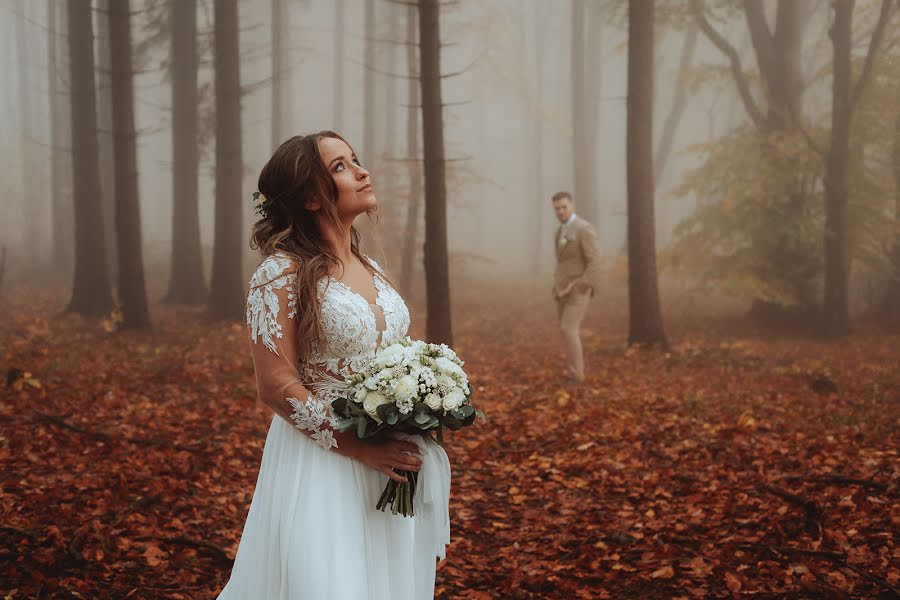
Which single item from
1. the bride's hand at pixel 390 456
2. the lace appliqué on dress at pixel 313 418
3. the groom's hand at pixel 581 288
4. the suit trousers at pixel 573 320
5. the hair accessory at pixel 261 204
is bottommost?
the suit trousers at pixel 573 320

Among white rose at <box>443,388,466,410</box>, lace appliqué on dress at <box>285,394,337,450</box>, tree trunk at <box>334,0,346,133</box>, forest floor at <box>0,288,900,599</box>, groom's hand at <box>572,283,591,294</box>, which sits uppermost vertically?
tree trunk at <box>334,0,346,133</box>

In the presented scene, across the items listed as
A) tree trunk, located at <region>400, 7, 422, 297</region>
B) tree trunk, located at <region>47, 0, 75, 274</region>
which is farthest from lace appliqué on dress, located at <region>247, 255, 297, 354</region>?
tree trunk, located at <region>47, 0, 75, 274</region>

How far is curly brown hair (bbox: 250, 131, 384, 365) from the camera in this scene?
2.65 m

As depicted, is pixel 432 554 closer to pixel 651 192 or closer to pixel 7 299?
pixel 651 192

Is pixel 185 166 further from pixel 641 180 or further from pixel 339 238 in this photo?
pixel 339 238

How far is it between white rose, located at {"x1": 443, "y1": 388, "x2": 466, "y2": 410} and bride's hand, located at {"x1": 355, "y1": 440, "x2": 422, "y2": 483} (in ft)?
0.82

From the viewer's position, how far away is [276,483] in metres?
2.70

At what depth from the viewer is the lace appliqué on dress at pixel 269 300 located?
2.56 metres

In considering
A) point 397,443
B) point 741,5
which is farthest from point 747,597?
point 741,5

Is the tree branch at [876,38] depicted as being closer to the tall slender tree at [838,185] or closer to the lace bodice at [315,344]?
the tall slender tree at [838,185]

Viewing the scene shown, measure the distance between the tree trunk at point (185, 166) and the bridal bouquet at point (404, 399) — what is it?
14.7m

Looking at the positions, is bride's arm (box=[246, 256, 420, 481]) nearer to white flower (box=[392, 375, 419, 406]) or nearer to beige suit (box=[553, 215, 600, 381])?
white flower (box=[392, 375, 419, 406])

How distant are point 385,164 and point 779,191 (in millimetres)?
11587

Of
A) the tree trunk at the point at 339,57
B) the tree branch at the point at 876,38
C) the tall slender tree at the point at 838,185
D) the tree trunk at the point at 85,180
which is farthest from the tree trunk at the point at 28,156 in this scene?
the tree branch at the point at 876,38
